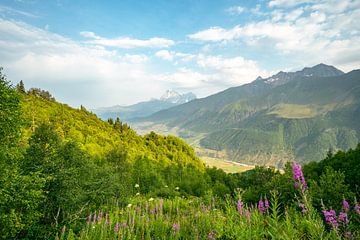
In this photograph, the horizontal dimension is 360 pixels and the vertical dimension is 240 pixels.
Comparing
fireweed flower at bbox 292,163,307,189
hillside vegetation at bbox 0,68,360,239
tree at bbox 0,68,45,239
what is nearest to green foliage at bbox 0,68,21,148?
hillside vegetation at bbox 0,68,360,239

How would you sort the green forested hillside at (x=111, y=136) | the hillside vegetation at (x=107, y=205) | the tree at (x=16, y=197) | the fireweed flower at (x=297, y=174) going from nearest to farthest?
1. the fireweed flower at (x=297, y=174)
2. the hillside vegetation at (x=107, y=205)
3. the tree at (x=16, y=197)
4. the green forested hillside at (x=111, y=136)

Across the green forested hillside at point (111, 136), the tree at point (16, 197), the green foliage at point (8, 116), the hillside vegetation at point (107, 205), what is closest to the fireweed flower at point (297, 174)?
the hillside vegetation at point (107, 205)

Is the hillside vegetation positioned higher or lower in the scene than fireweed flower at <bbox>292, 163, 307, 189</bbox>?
lower

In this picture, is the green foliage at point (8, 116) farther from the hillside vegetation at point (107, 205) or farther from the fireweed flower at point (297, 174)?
the fireweed flower at point (297, 174)

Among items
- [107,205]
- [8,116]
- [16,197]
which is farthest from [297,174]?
[8,116]

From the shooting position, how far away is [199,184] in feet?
175

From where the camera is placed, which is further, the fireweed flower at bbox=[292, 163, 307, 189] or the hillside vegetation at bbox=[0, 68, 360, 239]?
the hillside vegetation at bbox=[0, 68, 360, 239]

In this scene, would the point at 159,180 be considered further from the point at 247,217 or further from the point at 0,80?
the point at 247,217

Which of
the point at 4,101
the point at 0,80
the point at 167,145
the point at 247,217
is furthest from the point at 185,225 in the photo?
the point at 167,145

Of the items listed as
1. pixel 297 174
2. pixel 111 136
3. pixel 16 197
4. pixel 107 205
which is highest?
pixel 111 136

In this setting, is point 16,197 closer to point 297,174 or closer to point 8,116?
point 8,116

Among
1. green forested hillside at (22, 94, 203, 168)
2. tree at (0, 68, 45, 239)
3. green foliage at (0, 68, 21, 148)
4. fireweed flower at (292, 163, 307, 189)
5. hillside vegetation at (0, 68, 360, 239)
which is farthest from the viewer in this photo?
green forested hillside at (22, 94, 203, 168)

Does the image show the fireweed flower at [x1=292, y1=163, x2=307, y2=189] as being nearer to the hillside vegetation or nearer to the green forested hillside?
the hillside vegetation

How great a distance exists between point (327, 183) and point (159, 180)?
35.1 m
